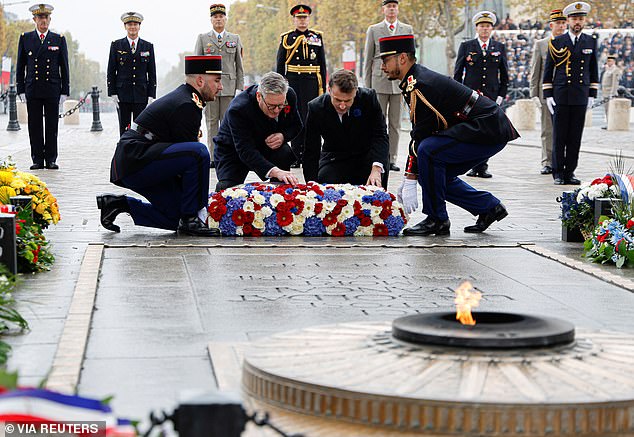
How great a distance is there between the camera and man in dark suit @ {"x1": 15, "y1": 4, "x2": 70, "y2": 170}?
16203 mm

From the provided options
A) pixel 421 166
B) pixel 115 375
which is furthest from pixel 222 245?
pixel 115 375

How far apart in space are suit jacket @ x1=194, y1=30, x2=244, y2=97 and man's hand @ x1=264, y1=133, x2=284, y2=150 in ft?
22.8

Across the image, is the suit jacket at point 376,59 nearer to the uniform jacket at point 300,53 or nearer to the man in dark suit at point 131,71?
the uniform jacket at point 300,53

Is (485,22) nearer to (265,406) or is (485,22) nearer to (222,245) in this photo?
(222,245)

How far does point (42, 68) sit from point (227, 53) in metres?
2.57

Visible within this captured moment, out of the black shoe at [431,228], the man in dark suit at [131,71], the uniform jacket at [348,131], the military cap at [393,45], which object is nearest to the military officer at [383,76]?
the man in dark suit at [131,71]

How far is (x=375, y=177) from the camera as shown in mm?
9578

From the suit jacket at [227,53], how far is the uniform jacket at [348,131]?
686cm

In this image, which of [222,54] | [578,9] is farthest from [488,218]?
[222,54]

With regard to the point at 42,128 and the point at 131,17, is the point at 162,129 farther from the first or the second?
the point at 131,17

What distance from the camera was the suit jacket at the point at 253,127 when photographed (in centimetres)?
956

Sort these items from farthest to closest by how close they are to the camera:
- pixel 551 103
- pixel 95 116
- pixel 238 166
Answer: pixel 95 116, pixel 551 103, pixel 238 166

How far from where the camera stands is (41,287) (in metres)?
6.51

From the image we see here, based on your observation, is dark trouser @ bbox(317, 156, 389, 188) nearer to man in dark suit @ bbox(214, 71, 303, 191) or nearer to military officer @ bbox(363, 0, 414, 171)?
man in dark suit @ bbox(214, 71, 303, 191)
